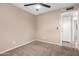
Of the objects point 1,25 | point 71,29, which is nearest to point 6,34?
point 1,25

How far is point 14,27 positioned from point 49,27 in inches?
46.4

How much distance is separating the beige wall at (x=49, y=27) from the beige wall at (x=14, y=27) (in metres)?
0.23

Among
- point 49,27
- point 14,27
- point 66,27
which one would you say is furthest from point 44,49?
point 14,27

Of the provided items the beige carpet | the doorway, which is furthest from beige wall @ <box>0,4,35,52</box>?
the doorway

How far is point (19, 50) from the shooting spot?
2.82 m

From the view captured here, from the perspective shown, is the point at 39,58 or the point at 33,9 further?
the point at 33,9

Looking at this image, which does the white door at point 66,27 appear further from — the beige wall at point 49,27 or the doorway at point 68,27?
the beige wall at point 49,27

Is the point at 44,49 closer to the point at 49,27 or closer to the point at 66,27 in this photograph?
the point at 49,27

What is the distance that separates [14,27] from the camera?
9.70 ft

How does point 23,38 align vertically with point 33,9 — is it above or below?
below

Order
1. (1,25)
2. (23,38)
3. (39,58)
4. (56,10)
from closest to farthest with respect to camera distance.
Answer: (39,58) < (56,10) < (1,25) < (23,38)

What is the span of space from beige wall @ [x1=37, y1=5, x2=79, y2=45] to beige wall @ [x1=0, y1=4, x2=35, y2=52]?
23 cm

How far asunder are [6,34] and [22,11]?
94cm

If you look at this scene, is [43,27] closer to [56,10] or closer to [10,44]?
[56,10]
